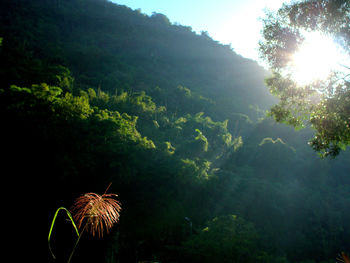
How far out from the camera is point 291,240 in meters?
15.8

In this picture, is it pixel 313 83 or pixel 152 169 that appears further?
pixel 152 169

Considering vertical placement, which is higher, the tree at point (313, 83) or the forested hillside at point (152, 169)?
the tree at point (313, 83)

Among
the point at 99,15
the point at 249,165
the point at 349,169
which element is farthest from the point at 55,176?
the point at 99,15

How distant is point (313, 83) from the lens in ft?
19.0

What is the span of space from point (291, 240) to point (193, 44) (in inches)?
2402

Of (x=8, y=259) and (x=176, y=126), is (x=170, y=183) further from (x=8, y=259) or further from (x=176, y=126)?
(x=176, y=126)

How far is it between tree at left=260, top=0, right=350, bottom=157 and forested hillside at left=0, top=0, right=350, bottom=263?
5.30 metres

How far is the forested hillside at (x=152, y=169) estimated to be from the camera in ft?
33.1

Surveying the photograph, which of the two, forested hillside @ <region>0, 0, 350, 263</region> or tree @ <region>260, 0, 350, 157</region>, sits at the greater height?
tree @ <region>260, 0, 350, 157</region>

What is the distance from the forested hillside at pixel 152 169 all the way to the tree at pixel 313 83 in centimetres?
530

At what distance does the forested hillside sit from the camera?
10.1 m

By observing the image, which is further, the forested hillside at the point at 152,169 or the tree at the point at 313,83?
the forested hillside at the point at 152,169

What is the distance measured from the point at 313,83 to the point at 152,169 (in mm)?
10077

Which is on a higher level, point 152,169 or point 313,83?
point 313,83
